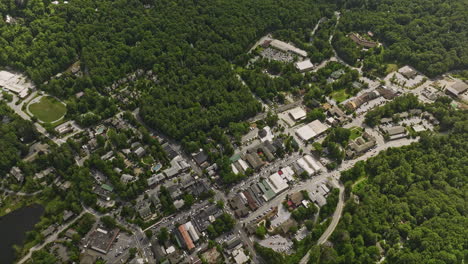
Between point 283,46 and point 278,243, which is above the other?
point 283,46

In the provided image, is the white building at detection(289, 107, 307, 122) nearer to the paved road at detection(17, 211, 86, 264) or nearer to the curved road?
the curved road

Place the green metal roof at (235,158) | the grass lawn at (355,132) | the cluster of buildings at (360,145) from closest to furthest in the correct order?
the green metal roof at (235,158) < the cluster of buildings at (360,145) < the grass lawn at (355,132)

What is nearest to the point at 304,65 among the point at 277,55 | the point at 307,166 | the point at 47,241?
the point at 277,55

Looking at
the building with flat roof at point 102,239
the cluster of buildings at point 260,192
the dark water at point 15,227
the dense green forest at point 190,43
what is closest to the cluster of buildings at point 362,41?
the dense green forest at point 190,43

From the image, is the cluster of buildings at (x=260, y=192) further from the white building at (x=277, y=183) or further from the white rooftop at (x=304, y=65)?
the white rooftop at (x=304, y=65)

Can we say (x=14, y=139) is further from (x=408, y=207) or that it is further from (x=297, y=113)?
(x=408, y=207)

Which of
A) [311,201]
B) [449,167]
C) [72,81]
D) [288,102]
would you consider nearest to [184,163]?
[311,201]

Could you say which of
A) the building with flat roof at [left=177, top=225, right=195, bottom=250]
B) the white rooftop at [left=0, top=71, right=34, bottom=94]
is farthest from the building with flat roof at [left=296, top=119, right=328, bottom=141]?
the white rooftop at [left=0, top=71, right=34, bottom=94]

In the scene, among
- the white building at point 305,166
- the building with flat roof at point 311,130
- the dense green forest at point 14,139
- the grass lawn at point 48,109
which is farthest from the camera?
the grass lawn at point 48,109
